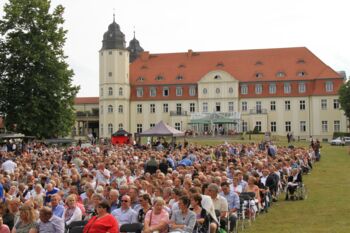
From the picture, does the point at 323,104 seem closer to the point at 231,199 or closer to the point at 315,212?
the point at 315,212

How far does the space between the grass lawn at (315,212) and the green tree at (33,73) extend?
20194 mm

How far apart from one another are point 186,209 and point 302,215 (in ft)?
20.3

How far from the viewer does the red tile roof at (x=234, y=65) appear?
68688 millimetres

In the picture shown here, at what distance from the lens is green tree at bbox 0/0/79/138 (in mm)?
37281

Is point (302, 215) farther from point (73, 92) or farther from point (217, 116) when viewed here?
point (217, 116)

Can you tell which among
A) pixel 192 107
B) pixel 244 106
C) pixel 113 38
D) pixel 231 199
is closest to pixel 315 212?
pixel 231 199

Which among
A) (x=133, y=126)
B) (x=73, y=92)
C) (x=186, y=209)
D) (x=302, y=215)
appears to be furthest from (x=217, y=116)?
(x=186, y=209)

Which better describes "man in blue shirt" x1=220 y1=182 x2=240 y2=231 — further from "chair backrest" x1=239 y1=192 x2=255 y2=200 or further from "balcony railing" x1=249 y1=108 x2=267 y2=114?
"balcony railing" x1=249 y1=108 x2=267 y2=114

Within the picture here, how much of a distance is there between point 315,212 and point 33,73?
2750 cm

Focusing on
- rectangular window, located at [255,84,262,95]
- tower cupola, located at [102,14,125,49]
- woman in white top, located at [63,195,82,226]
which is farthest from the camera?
tower cupola, located at [102,14,125,49]

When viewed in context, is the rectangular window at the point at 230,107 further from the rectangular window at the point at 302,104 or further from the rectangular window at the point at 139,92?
the rectangular window at the point at 139,92

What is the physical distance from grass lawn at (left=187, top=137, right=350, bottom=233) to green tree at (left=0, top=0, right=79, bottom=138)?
20194mm

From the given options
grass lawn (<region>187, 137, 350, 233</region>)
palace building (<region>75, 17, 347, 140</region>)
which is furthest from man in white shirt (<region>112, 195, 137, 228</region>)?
palace building (<region>75, 17, 347, 140</region>)

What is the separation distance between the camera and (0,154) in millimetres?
24531
